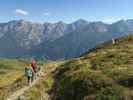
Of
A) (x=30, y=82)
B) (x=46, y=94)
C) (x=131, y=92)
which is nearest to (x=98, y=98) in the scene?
(x=131, y=92)

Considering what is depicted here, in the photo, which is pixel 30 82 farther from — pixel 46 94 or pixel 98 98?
pixel 98 98

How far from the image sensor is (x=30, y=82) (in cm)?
4050

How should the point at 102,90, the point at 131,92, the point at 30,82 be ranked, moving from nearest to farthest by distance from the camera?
the point at 131,92 < the point at 102,90 < the point at 30,82

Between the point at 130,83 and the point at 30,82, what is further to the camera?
the point at 30,82

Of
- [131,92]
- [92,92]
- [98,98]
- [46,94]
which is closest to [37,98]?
[46,94]

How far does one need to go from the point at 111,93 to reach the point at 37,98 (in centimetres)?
943

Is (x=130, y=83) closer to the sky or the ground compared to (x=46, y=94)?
closer to the sky

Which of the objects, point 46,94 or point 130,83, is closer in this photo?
point 130,83

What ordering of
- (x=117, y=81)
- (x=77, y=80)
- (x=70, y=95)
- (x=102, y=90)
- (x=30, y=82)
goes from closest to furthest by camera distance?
1. (x=102, y=90)
2. (x=117, y=81)
3. (x=70, y=95)
4. (x=77, y=80)
5. (x=30, y=82)

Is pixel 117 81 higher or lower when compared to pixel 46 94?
higher

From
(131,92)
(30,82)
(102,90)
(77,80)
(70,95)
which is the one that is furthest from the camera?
(30,82)

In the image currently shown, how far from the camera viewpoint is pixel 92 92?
28953mm

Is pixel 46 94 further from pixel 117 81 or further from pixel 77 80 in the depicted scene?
pixel 117 81

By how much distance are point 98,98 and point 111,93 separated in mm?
1203
